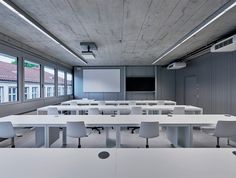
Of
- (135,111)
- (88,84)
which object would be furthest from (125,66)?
(135,111)

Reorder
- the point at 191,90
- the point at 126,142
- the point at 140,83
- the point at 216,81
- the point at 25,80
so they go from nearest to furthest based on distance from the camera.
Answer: the point at 126,142, the point at 25,80, the point at 216,81, the point at 191,90, the point at 140,83

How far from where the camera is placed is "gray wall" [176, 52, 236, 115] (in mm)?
5301

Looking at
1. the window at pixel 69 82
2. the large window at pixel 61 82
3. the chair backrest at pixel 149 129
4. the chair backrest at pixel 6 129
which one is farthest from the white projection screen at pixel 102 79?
the chair backrest at pixel 6 129

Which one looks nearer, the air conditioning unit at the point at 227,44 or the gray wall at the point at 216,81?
the air conditioning unit at the point at 227,44

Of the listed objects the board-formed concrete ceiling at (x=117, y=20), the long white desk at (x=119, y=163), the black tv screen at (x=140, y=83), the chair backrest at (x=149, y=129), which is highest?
the board-formed concrete ceiling at (x=117, y=20)

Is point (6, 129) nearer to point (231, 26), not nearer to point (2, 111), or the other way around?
point (2, 111)

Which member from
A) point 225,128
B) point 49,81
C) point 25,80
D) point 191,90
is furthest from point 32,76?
point 191,90

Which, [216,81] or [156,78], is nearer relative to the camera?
[216,81]

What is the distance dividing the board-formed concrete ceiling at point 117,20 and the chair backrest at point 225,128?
2146mm

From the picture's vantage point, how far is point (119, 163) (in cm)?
133

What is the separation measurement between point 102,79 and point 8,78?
249 inches

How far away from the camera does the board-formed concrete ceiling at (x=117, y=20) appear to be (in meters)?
2.85

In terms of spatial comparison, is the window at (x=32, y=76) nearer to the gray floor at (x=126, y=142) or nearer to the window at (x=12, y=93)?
the window at (x=12, y=93)

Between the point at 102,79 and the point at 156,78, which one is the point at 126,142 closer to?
the point at 102,79
